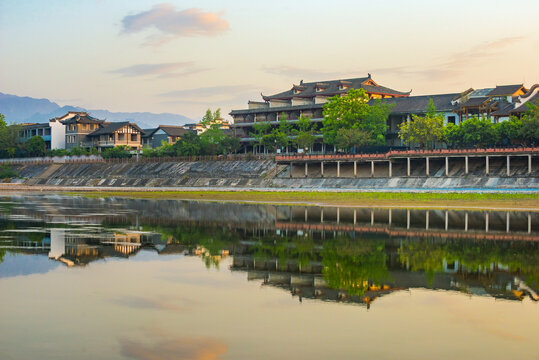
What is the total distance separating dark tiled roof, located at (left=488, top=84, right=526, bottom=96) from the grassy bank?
28583 millimetres

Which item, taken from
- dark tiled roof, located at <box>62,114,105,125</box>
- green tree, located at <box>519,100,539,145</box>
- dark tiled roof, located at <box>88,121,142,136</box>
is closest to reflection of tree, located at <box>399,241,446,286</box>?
green tree, located at <box>519,100,539,145</box>

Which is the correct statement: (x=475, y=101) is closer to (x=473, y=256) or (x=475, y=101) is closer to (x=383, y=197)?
(x=383, y=197)

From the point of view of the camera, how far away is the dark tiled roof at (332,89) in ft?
328

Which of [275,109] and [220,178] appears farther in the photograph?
[275,109]

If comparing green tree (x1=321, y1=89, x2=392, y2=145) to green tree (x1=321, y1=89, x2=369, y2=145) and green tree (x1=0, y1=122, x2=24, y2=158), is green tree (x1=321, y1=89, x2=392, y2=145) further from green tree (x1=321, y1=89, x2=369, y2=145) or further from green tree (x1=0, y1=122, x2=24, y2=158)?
green tree (x1=0, y1=122, x2=24, y2=158)

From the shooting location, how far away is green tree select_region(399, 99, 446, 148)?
78.1 m

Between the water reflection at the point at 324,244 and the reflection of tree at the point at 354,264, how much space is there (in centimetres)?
4

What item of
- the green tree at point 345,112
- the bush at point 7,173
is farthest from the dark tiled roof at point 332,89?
the bush at point 7,173

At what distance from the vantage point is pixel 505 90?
276ft

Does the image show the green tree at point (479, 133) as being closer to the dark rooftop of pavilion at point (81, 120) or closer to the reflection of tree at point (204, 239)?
the reflection of tree at point (204, 239)

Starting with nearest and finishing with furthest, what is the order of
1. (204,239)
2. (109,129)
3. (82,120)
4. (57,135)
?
1. (204,239)
2. (109,129)
3. (82,120)
4. (57,135)

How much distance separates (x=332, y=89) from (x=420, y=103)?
1659 centimetres

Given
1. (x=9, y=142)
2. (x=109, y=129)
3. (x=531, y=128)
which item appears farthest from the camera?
(x=9, y=142)

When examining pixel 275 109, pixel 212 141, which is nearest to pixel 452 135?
pixel 275 109
